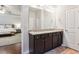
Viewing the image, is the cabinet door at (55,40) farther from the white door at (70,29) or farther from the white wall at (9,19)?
the white wall at (9,19)

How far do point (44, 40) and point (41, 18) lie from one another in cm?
45

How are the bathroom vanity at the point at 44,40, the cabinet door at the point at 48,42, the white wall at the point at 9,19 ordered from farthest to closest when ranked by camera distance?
1. the cabinet door at the point at 48,42
2. the bathroom vanity at the point at 44,40
3. the white wall at the point at 9,19

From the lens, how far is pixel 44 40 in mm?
1994

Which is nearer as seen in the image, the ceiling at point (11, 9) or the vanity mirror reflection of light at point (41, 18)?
the ceiling at point (11, 9)

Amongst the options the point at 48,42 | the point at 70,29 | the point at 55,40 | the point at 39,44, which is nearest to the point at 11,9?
the point at 39,44

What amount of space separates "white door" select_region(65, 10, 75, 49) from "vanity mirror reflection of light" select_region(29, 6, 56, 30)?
0.27 m

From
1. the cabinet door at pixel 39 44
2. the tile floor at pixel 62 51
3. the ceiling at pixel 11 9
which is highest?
the ceiling at pixel 11 9

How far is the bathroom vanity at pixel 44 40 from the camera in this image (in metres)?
1.87

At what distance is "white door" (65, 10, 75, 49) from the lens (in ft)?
6.26

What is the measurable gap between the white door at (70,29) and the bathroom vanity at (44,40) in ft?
0.45

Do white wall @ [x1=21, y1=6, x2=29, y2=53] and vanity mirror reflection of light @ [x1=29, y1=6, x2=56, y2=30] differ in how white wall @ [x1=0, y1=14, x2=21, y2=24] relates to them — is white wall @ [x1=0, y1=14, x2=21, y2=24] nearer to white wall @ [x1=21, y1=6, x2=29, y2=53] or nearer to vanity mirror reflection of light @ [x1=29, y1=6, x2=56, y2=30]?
white wall @ [x1=21, y1=6, x2=29, y2=53]

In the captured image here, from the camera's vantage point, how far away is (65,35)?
6.53 feet

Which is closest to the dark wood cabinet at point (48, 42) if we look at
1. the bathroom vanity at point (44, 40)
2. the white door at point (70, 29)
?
the bathroom vanity at point (44, 40)

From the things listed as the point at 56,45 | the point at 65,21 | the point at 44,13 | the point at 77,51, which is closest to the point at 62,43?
the point at 56,45
